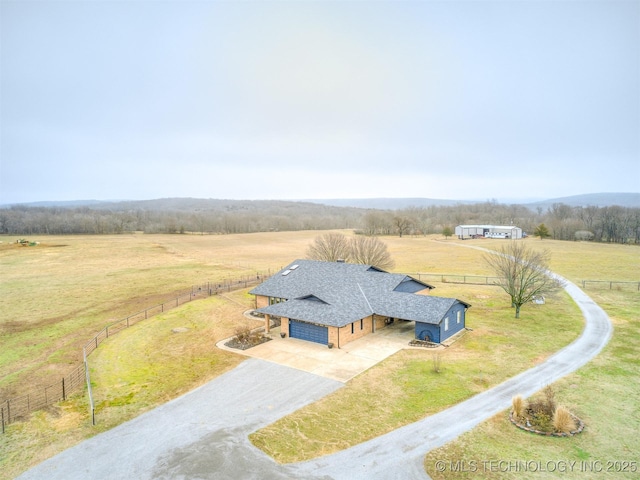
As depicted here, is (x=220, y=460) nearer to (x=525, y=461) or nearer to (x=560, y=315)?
(x=525, y=461)

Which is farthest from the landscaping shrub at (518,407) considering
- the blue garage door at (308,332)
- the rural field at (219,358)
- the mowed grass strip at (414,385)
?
the blue garage door at (308,332)

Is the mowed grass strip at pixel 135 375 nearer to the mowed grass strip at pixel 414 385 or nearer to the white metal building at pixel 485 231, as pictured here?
the mowed grass strip at pixel 414 385

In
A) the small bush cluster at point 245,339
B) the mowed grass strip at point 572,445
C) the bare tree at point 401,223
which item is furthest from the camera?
the bare tree at point 401,223

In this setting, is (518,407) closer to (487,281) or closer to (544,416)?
(544,416)

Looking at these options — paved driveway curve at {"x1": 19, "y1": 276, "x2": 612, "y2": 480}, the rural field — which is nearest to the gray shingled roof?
the rural field

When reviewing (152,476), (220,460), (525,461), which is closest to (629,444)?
(525,461)

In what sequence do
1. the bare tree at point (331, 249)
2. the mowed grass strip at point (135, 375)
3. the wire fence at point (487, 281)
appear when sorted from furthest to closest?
the bare tree at point (331, 249)
the wire fence at point (487, 281)
the mowed grass strip at point (135, 375)

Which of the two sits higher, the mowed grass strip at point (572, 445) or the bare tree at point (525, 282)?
the bare tree at point (525, 282)
